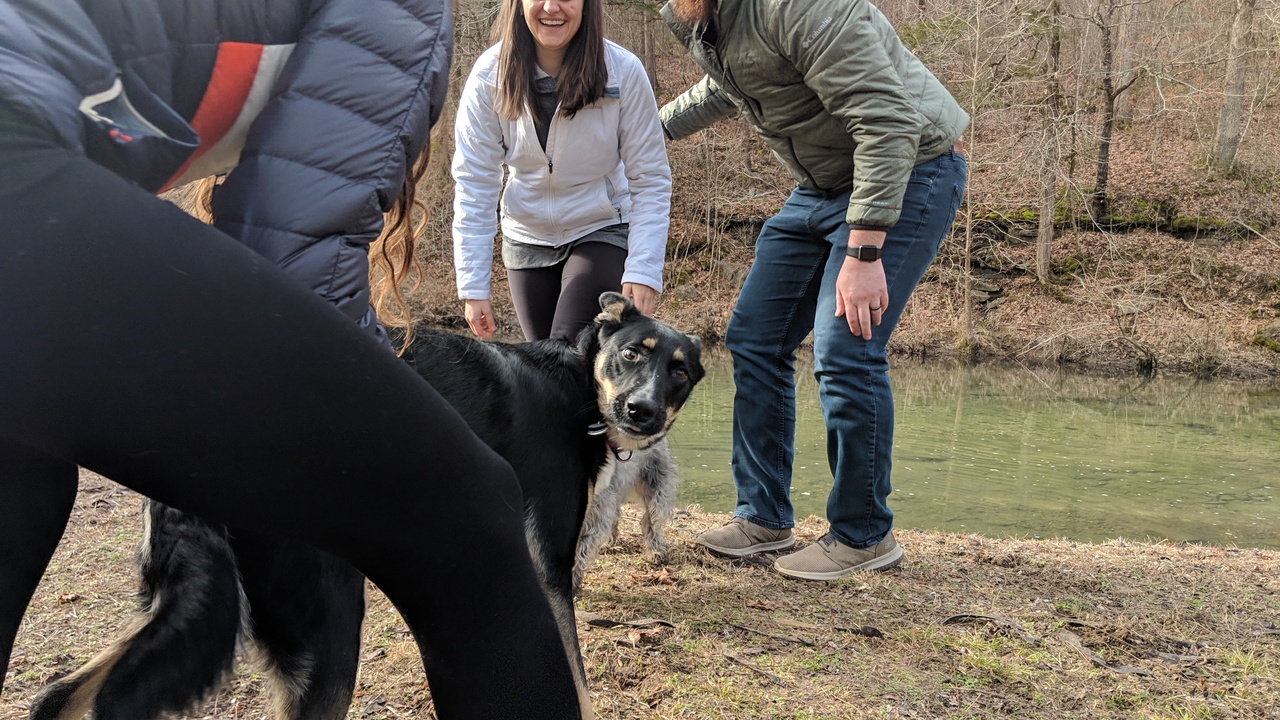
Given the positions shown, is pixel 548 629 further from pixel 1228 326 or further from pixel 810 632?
pixel 1228 326

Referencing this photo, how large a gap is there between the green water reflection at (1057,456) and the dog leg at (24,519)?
17.2 ft

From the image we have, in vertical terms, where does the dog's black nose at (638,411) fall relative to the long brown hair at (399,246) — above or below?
below

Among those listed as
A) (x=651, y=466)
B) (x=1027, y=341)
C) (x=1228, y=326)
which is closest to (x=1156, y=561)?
(x=651, y=466)

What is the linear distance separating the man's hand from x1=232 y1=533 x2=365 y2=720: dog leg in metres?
2.38

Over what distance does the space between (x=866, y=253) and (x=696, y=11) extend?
46.8 inches

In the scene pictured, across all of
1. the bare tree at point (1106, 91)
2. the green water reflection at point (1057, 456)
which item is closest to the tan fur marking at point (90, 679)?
the green water reflection at point (1057, 456)

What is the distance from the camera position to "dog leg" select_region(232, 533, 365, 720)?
160 cm

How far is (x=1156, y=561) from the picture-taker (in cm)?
426

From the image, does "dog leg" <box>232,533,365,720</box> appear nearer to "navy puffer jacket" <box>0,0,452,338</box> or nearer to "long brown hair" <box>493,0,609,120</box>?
"navy puffer jacket" <box>0,0,452,338</box>

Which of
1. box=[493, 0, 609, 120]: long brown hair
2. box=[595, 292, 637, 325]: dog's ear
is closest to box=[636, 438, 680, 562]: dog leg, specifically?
box=[595, 292, 637, 325]: dog's ear

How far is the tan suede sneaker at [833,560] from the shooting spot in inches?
147

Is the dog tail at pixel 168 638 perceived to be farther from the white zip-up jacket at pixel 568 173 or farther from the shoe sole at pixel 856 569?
the shoe sole at pixel 856 569

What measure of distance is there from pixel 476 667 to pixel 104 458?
0.41 metres

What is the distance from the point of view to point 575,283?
4012 mm
